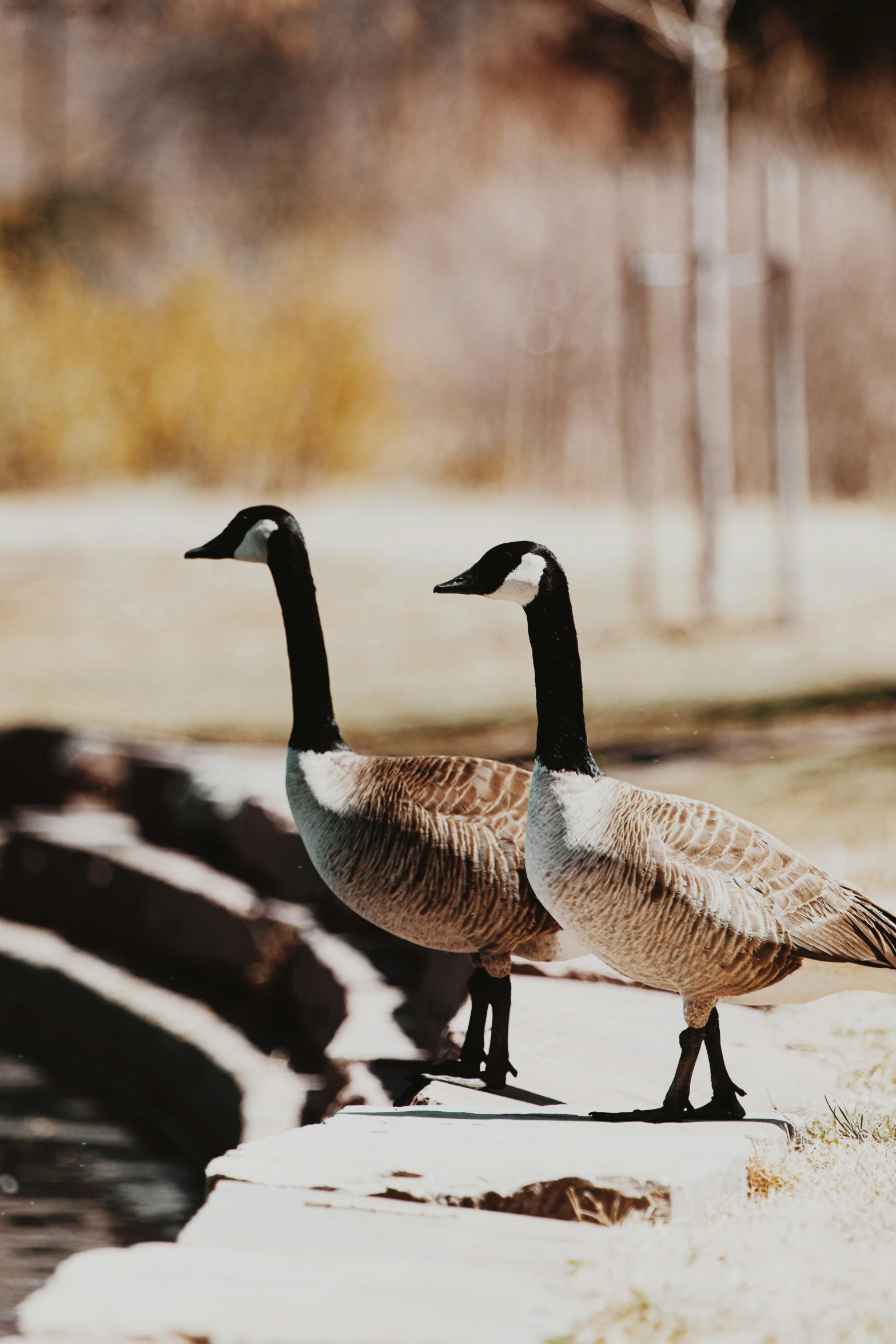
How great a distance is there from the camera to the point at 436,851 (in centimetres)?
379

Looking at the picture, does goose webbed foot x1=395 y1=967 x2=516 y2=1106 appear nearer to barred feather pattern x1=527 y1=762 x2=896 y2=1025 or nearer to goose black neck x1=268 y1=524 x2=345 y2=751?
barred feather pattern x1=527 y1=762 x2=896 y2=1025

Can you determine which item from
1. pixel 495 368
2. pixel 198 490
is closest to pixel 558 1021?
pixel 198 490

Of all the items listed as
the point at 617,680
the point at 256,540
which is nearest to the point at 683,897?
the point at 256,540

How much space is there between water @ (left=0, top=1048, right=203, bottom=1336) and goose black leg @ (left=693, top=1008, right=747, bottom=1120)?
5.85 feet

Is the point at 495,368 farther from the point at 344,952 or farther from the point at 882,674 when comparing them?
the point at 344,952

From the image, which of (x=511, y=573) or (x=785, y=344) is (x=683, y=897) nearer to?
(x=511, y=573)

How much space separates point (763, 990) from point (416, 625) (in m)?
12.1

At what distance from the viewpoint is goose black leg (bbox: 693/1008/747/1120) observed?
11.7 ft

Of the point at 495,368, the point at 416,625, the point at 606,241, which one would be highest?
the point at 606,241

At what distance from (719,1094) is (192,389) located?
16.1 meters

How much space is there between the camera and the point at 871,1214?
305 cm

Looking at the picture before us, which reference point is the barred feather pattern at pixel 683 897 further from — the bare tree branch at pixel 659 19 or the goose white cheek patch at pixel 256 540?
the bare tree branch at pixel 659 19

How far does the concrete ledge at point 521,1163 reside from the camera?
10.0ft

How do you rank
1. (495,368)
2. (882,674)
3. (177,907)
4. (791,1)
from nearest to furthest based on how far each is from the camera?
(177,907)
(882,674)
(791,1)
(495,368)
